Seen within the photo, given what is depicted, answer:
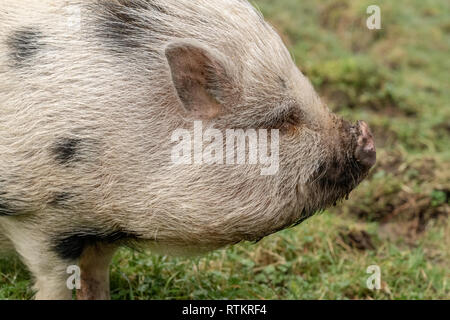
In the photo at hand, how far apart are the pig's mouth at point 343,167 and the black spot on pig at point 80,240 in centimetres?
102

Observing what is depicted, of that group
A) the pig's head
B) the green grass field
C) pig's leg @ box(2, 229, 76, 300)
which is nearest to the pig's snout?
the pig's head

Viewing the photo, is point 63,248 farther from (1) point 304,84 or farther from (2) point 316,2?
(2) point 316,2

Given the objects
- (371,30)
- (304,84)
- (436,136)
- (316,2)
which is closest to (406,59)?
(371,30)

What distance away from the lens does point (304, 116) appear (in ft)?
12.3

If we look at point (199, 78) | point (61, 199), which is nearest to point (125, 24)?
point (199, 78)

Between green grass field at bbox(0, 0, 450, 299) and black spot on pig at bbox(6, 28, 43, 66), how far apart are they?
1481 mm

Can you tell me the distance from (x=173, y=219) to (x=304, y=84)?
1037mm

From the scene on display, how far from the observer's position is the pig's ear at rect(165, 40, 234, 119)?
342cm

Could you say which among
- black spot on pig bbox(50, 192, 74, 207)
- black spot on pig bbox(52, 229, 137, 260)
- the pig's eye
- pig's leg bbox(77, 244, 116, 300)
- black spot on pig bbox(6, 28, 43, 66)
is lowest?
pig's leg bbox(77, 244, 116, 300)

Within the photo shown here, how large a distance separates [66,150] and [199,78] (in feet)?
2.47

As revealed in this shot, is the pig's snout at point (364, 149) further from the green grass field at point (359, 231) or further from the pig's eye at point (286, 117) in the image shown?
the green grass field at point (359, 231)

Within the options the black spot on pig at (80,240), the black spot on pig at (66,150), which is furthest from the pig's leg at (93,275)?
the black spot on pig at (66,150)

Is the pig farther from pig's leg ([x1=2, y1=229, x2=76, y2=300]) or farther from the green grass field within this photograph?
the green grass field

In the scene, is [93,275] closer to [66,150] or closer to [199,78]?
[66,150]
